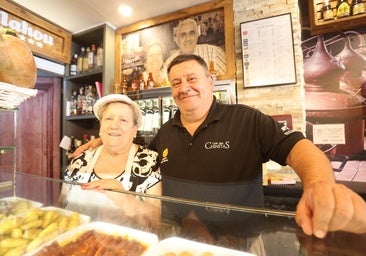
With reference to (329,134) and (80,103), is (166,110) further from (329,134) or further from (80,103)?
(329,134)

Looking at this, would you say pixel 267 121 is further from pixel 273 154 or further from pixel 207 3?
pixel 207 3

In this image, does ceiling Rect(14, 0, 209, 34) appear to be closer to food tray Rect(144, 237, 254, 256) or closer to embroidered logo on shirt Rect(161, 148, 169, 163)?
embroidered logo on shirt Rect(161, 148, 169, 163)

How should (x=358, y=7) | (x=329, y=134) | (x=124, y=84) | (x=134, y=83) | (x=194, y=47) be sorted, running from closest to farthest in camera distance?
(x=358, y=7) < (x=329, y=134) < (x=194, y=47) < (x=134, y=83) < (x=124, y=84)

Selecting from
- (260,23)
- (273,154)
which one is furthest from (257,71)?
(273,154)

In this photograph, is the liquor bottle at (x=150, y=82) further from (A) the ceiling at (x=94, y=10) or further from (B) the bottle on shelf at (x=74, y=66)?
(B) the bottle on shelf at (x=74, y=66)

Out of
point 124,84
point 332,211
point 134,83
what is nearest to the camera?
point 332,211

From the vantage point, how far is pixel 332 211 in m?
0.45

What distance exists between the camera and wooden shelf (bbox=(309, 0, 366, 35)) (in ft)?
5.85

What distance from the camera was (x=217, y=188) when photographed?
120 centimetres

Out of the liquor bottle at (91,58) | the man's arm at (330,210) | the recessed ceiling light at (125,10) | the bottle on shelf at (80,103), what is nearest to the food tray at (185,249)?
the man's arm at (330,210)

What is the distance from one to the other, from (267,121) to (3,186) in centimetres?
132

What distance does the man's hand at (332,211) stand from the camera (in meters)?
0.44

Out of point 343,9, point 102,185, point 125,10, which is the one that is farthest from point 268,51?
point 102,185

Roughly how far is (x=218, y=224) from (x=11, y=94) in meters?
0.84
